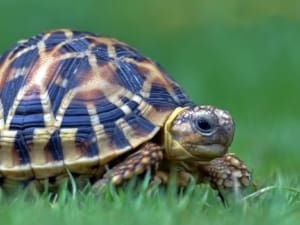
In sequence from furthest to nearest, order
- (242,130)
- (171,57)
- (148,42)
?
(148,42)
(171,57)
(242,130)

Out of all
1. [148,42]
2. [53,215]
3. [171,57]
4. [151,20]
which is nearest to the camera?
[53,215]

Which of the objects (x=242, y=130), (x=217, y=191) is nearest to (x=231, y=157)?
(x=217, y=191)

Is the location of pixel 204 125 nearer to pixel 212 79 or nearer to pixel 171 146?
pixel 171 146

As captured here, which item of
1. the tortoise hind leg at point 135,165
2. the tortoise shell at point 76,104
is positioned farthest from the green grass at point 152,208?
the tortoise shell at point 76,104

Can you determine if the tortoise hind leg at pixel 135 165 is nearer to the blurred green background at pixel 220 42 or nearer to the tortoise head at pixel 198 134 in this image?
the tortoise head at pixel 198 134

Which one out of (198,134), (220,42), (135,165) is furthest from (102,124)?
(220,42)

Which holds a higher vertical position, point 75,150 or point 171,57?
point 75,150

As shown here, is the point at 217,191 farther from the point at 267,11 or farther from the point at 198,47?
the point at 267,11
